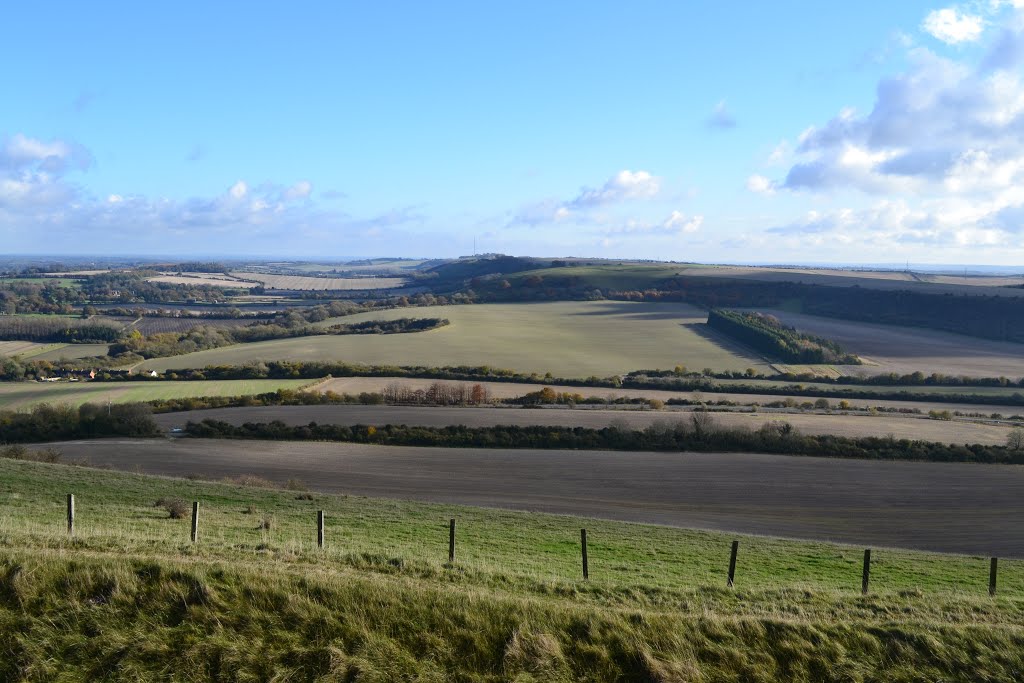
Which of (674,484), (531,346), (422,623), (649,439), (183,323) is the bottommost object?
(674,484)

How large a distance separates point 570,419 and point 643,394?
13.3m

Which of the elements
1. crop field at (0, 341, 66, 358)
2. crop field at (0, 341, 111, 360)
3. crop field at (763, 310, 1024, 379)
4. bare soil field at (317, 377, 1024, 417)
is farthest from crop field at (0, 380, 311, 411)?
crop field at (763, 310, 1024, 379)

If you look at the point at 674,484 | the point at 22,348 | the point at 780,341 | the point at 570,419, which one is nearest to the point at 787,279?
the point at 780,341

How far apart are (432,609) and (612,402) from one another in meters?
44.0

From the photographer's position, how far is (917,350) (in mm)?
76125

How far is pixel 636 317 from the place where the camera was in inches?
3979

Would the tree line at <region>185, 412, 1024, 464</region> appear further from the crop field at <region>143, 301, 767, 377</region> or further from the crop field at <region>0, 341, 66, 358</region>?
the crop field at <region>0, 341, 66, 358</region>

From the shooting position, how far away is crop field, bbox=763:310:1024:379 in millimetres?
66312

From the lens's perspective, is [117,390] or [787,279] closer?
[117,390]

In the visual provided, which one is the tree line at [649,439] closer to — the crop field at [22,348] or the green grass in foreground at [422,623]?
the green grass in foreground at [422,623]

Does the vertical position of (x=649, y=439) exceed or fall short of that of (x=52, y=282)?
it falls short

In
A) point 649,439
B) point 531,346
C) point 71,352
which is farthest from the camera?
point 531,346

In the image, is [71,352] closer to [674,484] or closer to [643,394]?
[643,394]

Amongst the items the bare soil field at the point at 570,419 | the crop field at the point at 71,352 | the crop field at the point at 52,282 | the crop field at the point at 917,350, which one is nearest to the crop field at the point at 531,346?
the crop field at the point at 71,352
